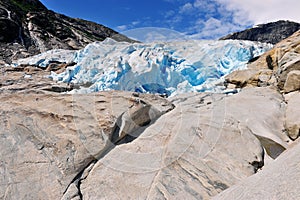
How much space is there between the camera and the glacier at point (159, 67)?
31.2ft

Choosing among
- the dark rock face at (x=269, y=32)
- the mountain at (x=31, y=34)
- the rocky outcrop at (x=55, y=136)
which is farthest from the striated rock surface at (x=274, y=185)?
the dark rock face at (x=269, y=32)

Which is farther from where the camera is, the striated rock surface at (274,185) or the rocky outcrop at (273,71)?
the rocky outcrop at (273,71)

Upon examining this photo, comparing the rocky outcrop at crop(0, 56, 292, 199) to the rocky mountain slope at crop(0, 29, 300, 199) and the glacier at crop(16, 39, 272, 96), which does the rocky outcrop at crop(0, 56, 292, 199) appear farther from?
the glacier at crop(16, 39, 272, 96)

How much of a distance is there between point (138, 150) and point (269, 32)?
7918cm

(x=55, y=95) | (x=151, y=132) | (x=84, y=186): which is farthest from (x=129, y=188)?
(x=55, y=95)

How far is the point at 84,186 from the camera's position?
3617 mm

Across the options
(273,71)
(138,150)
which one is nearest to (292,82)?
(273,71)

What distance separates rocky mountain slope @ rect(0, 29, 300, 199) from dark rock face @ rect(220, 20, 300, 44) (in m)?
72.0

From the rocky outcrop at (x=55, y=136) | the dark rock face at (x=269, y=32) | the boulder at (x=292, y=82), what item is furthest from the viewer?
the dark rock face at (x=269, y=32)

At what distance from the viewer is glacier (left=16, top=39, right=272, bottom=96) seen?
31.2 feet

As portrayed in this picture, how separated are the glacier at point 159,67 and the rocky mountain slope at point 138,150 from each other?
11.7 feet

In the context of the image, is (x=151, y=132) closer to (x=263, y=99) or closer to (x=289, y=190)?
(x=289, y=190)

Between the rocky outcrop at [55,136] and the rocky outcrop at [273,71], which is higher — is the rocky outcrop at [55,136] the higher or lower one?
the lower one

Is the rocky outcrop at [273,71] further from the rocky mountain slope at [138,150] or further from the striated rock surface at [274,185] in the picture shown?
the striated rock surface at [274,185]
